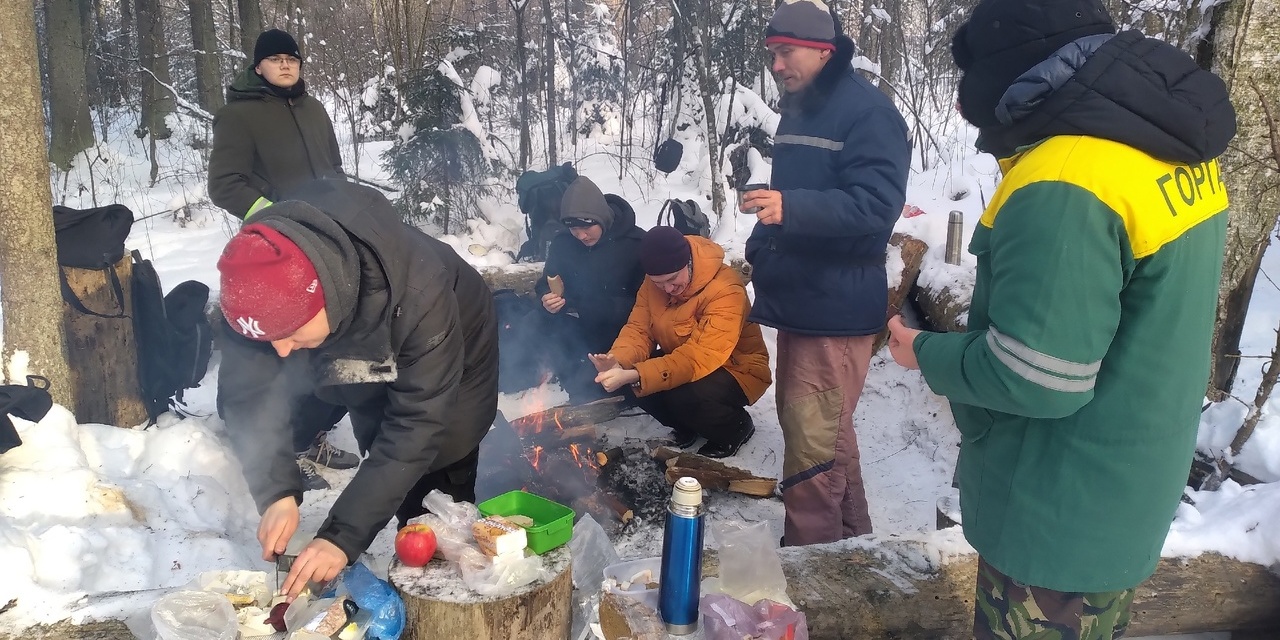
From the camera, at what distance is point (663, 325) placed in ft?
15.3

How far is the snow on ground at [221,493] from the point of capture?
2.62 metres

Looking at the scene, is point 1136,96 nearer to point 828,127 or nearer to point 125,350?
point 828,127

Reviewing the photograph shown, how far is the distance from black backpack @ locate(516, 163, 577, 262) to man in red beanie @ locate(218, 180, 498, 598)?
4.09 metres

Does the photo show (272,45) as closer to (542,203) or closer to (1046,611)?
(542,203)

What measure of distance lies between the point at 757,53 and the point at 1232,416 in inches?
344

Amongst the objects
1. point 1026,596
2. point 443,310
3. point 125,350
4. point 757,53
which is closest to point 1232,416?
point 1026,596

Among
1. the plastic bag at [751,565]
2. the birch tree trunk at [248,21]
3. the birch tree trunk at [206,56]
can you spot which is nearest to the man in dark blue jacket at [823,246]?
the plastic bag at [751,565]

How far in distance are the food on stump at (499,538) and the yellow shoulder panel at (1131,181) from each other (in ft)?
4.75

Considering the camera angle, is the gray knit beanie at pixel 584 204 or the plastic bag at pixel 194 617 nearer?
the plastic bag at pixel 194 617

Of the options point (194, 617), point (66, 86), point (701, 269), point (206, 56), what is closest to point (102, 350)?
point (194, 617)

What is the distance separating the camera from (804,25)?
10.1 feet

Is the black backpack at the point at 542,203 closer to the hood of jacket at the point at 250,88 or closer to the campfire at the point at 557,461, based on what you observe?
the campfire at the point at 557,461

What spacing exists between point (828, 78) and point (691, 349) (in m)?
1.73

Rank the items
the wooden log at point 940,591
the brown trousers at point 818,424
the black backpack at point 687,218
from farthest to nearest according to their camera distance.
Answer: the black backpack at point 687,218 < the brown trousers at point 818,424 < the wooden log at point 940,591
